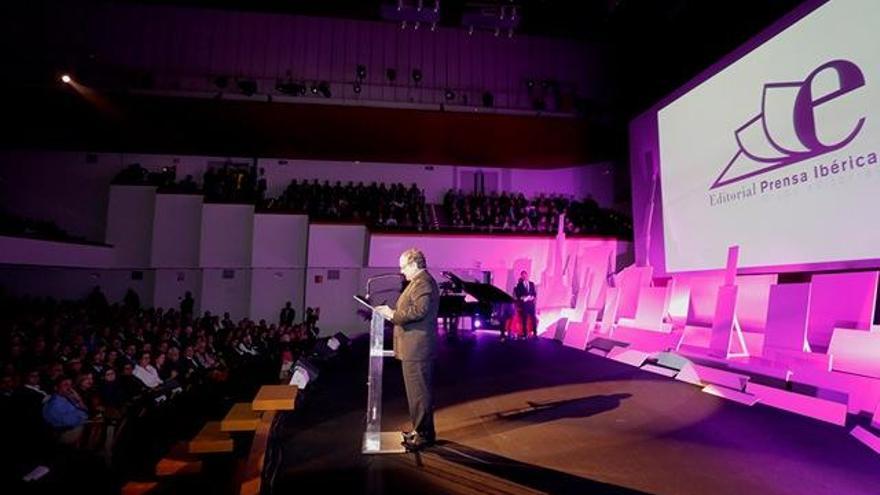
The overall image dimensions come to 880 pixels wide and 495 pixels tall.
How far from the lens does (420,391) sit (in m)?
3.67

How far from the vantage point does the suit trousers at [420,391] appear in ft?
12.0

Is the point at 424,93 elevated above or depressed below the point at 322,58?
below

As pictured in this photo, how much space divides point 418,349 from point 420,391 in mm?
304

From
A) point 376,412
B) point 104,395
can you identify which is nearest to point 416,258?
point 376,412

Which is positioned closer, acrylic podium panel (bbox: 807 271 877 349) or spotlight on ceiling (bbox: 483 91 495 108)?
acrylic podium panel (bbox: 807 271 877 349)

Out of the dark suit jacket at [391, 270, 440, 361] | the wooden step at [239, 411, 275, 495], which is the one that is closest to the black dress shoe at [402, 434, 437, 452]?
the dark suit jacket at [391, 270, 440, 361]

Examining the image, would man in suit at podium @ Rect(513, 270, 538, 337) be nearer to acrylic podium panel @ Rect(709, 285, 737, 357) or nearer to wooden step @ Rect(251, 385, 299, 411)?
acrylic podium panel @ Rect(709, 285, 737, 357)

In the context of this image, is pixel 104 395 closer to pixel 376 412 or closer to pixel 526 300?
pixel 376 412

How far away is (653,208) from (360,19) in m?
10.2

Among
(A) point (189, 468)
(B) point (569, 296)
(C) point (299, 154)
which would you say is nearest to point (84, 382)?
(A) point (189, 468)

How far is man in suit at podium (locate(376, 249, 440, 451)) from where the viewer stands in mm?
3652

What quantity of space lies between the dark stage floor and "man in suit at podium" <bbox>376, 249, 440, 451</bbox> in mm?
198

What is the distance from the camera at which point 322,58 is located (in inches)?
588

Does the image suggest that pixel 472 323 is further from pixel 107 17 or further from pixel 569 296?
pixel 107 17
